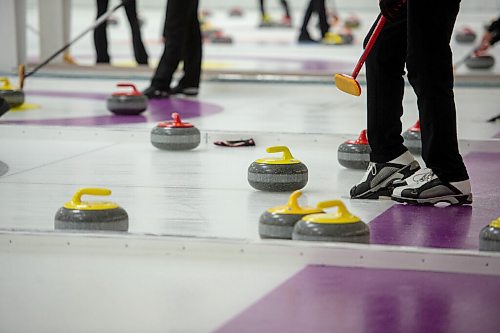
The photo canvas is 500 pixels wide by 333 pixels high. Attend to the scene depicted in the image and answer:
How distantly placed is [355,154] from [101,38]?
5.44 metres

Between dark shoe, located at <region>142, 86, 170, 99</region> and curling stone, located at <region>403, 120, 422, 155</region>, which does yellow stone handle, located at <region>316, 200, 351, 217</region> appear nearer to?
curling stone, located at <region>403, 120, 422, 155</region>

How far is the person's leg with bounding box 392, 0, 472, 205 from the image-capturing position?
11.1 ft

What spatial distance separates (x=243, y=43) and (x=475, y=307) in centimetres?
1244

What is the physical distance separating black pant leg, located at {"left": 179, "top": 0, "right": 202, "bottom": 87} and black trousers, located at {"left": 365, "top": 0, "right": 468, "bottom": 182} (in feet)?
13.2

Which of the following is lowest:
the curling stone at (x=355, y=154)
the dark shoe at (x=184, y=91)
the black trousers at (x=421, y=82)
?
the dark shoe at (x=184, y=91)

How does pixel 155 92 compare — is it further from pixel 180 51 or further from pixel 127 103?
pixel 127 103

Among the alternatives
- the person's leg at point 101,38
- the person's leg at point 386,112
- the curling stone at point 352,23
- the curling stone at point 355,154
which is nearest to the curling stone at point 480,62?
the person's leg at point 101,38

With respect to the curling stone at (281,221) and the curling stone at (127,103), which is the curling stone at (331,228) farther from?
the curling stone at (127,103)

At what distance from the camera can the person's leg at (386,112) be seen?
12.0ft

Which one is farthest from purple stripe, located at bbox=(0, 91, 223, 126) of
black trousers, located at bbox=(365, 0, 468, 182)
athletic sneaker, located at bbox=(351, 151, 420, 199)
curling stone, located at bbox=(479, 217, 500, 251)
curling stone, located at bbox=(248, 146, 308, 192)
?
curling stone, located at bbox=(479, 217, 500, 251)

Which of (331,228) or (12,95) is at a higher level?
(331,228)

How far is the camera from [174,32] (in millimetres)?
7191

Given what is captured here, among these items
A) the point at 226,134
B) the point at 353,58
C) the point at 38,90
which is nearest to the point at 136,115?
the point at 226,134

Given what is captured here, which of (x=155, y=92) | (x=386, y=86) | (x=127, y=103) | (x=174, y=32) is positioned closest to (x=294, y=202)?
(x=386, y=86)
